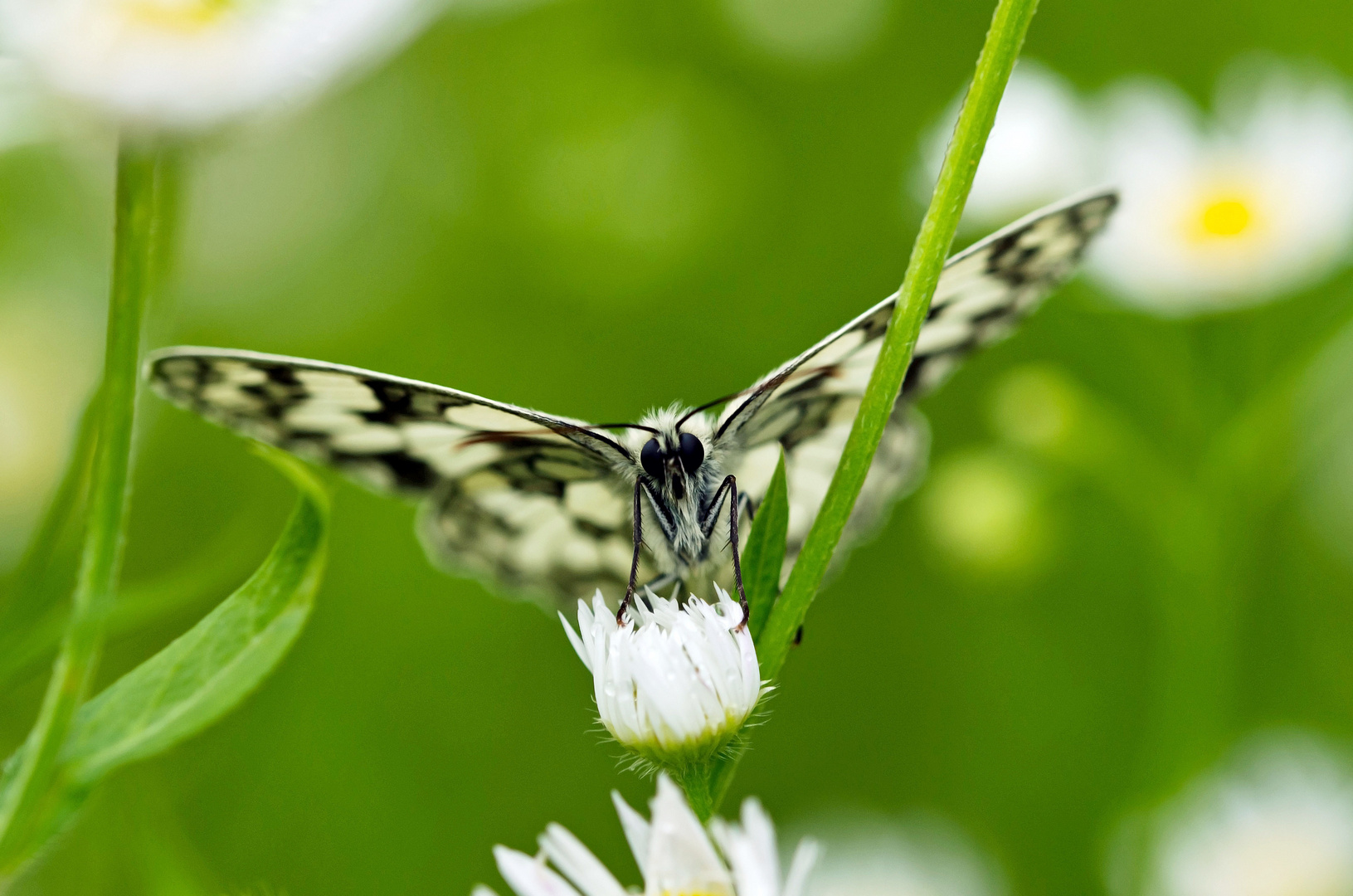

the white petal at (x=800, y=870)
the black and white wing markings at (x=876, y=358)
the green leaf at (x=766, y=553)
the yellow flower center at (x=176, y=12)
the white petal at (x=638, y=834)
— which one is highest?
the yellow flower center at (x=176, y=12)

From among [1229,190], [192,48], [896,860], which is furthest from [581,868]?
[1229,190]

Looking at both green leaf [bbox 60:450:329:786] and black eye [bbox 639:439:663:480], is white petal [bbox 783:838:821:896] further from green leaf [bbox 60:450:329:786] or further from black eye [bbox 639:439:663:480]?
black eye [bbox 639:439:663:480]

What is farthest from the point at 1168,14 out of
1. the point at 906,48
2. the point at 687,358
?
the point at 687,358

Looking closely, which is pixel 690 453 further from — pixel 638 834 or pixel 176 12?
pixel 176 12

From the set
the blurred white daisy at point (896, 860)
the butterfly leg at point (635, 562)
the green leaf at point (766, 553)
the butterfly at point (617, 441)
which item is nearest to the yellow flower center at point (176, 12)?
the butterfly at point (617, 441)

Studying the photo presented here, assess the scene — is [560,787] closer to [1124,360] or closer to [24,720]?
[24,720]

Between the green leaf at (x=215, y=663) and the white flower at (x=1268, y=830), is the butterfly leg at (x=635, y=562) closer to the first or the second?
the green leaf at (x=215, y=663)
